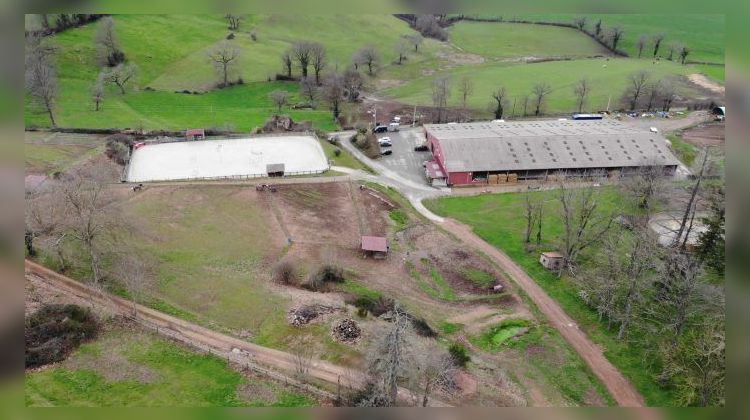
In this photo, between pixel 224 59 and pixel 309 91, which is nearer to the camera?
pixel 309 91

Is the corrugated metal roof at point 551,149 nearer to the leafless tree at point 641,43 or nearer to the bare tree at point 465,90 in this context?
the bare tree at point 465,90

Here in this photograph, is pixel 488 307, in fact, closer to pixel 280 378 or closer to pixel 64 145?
pixel 280 378

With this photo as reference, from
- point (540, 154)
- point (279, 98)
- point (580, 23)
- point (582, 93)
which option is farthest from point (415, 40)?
point (540, 154)

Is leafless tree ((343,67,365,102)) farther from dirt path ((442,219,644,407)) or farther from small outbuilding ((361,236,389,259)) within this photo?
small outbuilding ((361,236,389,259))

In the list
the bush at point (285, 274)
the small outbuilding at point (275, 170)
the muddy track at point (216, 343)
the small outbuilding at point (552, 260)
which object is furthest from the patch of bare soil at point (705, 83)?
the muddy track at point (216, 343)

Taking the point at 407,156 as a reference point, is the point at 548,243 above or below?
below

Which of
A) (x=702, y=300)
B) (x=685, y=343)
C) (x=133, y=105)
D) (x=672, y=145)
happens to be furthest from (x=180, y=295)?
(x=672, y=145)

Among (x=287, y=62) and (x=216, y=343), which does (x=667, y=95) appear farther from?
(x=216, y=343)
